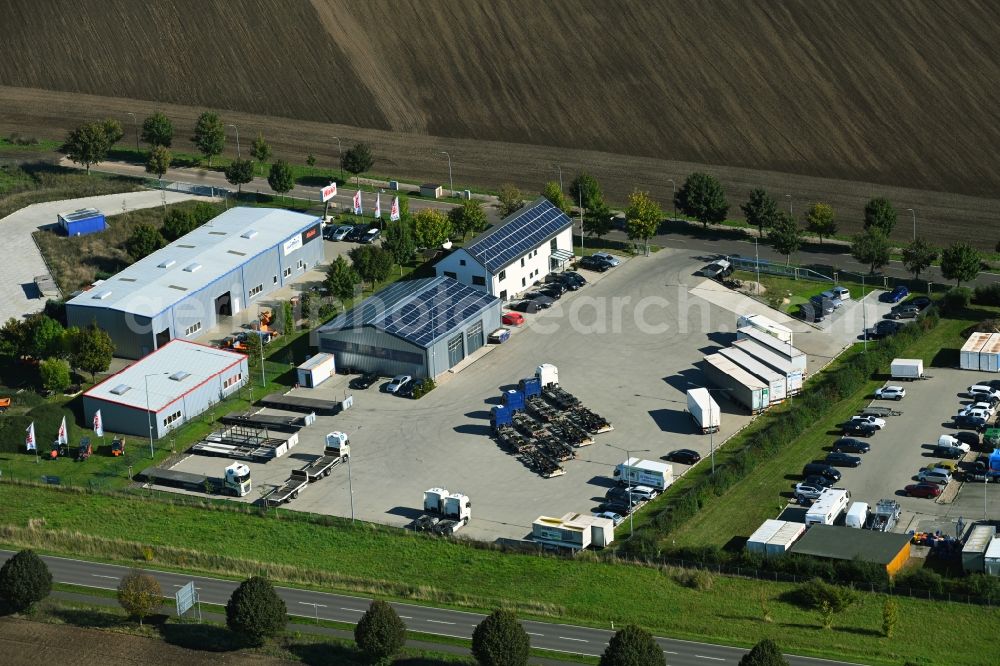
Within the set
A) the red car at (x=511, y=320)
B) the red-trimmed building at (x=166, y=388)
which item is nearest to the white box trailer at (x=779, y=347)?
the red car at (x=511, y=320)

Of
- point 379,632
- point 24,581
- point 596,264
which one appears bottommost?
point 379,632

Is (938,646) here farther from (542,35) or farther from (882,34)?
(542,35)

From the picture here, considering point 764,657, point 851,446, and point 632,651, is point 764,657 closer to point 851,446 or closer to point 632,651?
point 632,651

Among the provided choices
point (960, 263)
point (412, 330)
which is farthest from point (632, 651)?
point (960, 263)

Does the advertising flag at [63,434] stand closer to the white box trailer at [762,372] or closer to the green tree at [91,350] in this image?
the green tree at [91,350]

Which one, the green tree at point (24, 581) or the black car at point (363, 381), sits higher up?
the green tree at point (24, 581)

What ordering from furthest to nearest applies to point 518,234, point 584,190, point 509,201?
point 584,190 → point 509,201 → point 518,234
